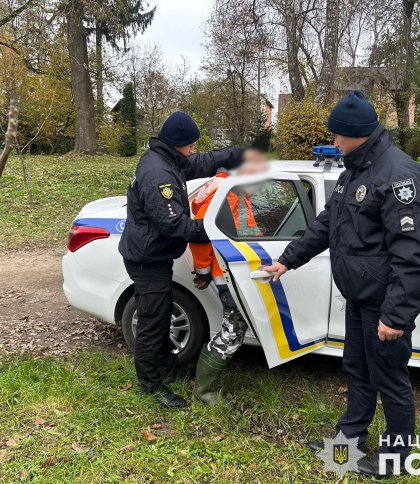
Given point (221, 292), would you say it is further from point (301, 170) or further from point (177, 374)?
point (301, 170)

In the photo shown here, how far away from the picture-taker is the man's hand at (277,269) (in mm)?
2709

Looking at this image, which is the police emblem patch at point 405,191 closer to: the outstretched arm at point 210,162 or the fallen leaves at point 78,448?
the outstretched arm at point 210,162

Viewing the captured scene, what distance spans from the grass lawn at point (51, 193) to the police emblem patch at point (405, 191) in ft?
21.2

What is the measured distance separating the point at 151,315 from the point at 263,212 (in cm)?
96

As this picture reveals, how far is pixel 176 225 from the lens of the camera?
8.79 feet

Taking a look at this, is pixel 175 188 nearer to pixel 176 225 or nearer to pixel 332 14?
pixel 176 225

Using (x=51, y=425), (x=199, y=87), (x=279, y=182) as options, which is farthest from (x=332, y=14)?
(x=199, y=87)

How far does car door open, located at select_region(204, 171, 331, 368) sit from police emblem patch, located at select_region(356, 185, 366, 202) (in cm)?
74

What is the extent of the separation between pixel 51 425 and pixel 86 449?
33 centimetres

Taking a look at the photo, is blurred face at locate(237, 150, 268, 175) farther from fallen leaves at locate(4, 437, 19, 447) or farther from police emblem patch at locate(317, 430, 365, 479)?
fallen leaves at locate(4, 437, 19, 447)

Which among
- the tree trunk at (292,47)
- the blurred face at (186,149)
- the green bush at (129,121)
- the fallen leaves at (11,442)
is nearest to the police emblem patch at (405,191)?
the blurred face at (186,149)

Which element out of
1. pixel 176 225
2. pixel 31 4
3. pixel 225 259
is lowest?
pixel 225 259

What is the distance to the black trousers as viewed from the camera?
2.95 metres

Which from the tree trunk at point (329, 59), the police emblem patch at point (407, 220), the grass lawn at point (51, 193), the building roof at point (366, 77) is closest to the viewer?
the police emblem patch at point (407, 220)
